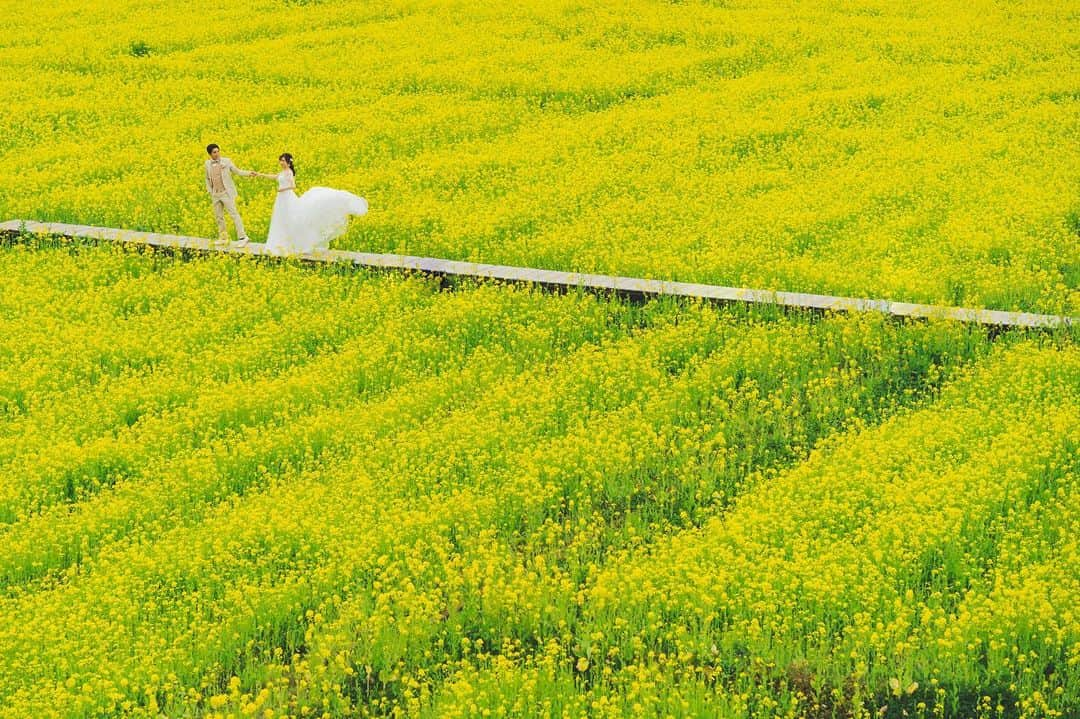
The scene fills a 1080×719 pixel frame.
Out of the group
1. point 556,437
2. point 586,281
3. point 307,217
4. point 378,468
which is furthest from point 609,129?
point 378,468

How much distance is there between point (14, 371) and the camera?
40.3 ft

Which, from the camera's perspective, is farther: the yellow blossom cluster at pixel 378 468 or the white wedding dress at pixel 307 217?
the white wedding dress at pixel 307 217

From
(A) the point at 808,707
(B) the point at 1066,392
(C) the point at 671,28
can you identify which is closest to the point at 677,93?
(C) the point at 671,28

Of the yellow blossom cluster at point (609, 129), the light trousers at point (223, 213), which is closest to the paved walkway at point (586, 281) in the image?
the light trousers at point (223, 213)

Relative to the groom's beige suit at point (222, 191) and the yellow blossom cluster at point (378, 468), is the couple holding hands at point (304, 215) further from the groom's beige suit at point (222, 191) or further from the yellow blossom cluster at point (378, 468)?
the yellow blossom cluster at point (378, 468)

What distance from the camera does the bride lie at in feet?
51.7

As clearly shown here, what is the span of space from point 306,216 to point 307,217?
0.02 m

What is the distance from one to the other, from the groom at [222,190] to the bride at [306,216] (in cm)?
61

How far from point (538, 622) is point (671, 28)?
23.9 m

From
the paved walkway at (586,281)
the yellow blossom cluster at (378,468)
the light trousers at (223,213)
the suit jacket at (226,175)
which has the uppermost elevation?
the suit jacket at (226,175)

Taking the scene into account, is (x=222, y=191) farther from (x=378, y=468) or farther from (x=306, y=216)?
(x=378, y=468)

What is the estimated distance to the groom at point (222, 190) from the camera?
16.3 m

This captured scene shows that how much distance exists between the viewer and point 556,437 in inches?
412

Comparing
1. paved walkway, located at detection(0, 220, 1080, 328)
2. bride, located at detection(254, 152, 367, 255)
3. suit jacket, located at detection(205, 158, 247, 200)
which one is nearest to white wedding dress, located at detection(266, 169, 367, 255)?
bride, located at detection(254, 152, 367, 255)
